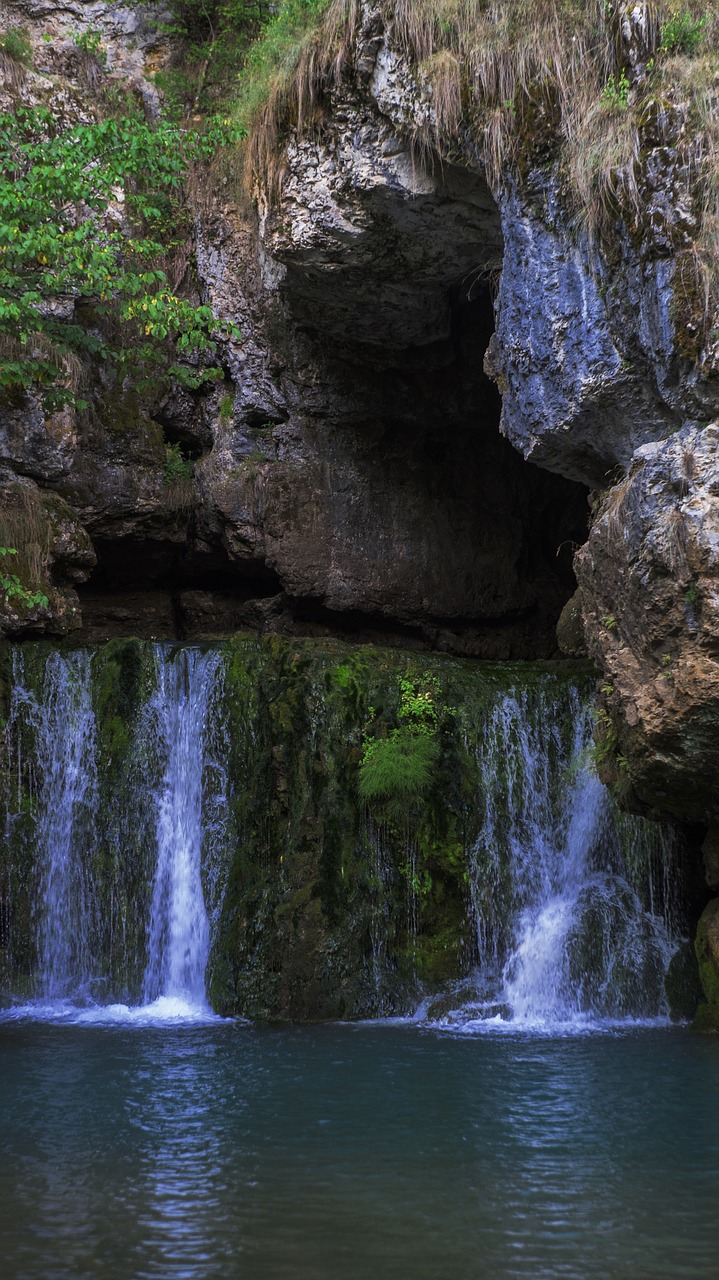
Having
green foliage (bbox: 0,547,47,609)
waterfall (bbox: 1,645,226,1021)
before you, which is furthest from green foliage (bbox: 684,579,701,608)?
green foliage (bbox: 0,547,47,609)

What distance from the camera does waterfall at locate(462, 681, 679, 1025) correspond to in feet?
30.3

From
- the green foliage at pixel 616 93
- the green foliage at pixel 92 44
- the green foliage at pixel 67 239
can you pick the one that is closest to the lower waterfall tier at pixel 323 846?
the green foliage at pixel 67 239

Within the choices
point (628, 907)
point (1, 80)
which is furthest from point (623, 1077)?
point (1, 80)

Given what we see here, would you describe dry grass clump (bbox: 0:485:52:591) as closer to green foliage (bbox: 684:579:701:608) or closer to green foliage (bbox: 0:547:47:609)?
green foliage (bbox: 0:547:47:609)

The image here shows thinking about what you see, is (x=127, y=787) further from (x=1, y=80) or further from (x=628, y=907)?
(x=1, y=80)

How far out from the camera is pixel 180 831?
10500 mm

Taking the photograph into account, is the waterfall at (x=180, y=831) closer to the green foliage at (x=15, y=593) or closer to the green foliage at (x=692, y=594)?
the green foliage at (x=15, y=593)

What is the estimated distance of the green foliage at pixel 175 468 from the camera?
44.1 feet

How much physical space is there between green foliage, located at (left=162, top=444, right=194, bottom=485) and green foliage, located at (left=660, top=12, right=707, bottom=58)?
7.22 meters

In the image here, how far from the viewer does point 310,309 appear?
1224 centimetres

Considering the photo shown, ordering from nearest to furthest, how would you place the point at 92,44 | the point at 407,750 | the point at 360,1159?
the point at 360,1159
the point at 407,750
the point at 92,44

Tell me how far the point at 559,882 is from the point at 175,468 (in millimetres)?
6785

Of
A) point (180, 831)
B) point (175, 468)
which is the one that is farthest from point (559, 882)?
point (175, 468)

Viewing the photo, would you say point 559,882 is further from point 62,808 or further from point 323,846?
point 62,808
